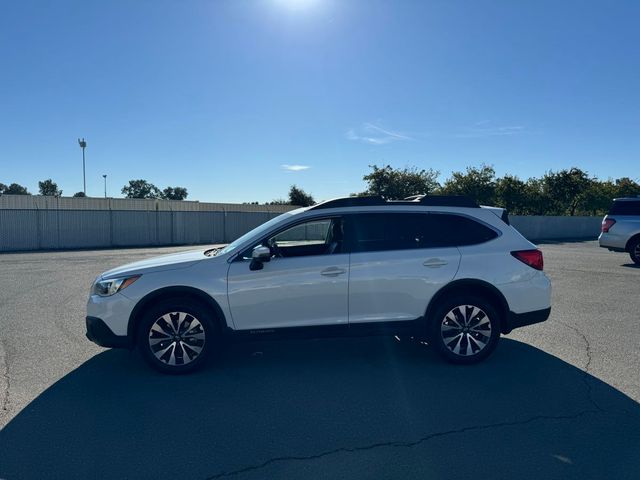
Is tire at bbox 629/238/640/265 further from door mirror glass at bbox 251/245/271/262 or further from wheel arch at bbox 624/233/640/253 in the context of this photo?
door mirror glass at bbox 251/245/271/262

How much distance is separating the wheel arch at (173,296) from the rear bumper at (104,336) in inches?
3.0

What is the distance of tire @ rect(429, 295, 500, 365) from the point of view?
4949mm

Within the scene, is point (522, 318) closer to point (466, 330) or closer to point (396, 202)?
point (466, 330)

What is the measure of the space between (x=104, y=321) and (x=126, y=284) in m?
0.42

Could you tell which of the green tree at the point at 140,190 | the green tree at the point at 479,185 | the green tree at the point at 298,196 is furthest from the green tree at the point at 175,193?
the green tree at the point at 479,185

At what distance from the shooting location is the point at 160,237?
26750mm

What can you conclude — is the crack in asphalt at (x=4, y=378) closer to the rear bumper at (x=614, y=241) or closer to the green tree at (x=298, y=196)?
the rear bumper at (x=614, y=241)

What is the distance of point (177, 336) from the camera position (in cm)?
467

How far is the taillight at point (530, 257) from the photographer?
512 cm

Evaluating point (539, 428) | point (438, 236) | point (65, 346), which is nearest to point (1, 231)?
point (65, 346)

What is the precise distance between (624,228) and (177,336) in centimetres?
1446

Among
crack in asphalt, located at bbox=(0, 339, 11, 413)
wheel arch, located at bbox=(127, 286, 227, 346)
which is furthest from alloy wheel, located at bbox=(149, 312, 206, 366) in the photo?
Result: crack in asphalt, located at bbox=(0, 339, 11, 413)

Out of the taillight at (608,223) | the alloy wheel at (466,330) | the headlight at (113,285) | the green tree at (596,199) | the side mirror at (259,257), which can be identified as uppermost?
the green tree at (596,199)

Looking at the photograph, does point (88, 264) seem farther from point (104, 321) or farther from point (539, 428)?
point (539, 428)
